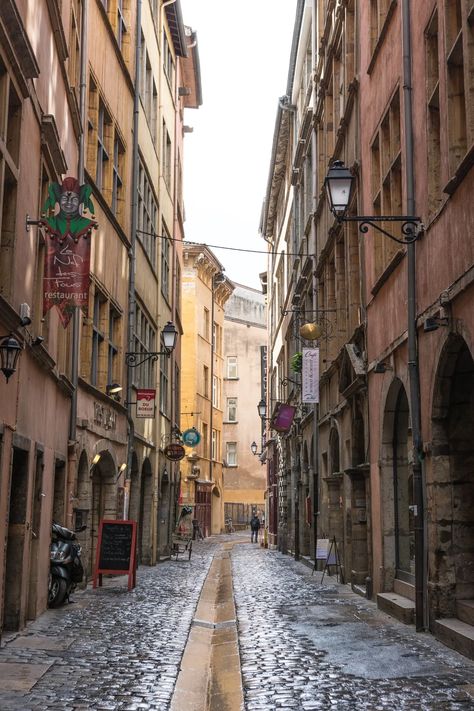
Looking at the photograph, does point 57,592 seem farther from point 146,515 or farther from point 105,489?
point 146,515

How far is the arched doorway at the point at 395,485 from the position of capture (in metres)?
13.8

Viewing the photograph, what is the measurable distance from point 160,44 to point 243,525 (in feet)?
136

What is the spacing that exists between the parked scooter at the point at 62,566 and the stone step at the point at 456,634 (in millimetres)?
5782

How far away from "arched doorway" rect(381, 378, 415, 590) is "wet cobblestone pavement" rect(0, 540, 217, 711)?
301cm

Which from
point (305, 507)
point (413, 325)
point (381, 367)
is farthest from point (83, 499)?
point (305, 507)

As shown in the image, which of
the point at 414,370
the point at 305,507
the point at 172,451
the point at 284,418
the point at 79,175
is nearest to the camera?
the point at 414,370

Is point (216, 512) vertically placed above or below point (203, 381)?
below

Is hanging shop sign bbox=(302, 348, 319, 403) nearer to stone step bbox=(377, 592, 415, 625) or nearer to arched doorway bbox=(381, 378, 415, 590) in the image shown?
arched doorway bbox=(381, 378, 415, 590)

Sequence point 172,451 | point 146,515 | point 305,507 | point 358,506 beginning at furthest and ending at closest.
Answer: point 172,451
point 305,507
point 146,515
point 358,506

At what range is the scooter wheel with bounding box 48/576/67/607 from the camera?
1364 cm

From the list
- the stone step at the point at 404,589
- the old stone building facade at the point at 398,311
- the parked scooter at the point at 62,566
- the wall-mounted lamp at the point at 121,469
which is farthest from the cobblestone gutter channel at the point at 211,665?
the wall-mounted lamp at the point at 121,469

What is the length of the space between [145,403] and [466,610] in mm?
13552

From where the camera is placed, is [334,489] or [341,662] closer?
[341,662]

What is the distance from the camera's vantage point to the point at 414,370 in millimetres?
11516
